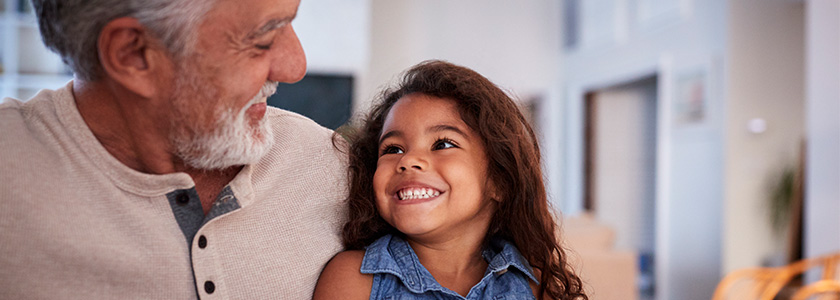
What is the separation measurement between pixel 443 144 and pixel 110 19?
2.08 ft

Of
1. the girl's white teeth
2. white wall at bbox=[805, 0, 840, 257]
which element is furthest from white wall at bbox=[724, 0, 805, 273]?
the girl's white teeth

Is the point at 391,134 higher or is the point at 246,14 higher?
the point at 246,14

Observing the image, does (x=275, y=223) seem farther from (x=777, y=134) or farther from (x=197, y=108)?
(x=777, y=134)

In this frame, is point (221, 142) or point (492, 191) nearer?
point (221, 142)

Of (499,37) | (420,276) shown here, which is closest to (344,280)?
(420,276)

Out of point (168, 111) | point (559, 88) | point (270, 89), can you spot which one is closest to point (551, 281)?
point (270, 89)

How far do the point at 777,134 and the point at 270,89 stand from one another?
211 inches

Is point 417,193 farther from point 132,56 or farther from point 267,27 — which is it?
point 132,56

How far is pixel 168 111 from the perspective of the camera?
1.09m

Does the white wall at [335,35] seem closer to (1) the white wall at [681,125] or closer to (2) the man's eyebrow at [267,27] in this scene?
(1) the white wall at [681,125]

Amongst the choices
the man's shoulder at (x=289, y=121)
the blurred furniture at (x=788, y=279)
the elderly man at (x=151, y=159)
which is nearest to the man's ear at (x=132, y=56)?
the elderly man at (x=151, y=159)

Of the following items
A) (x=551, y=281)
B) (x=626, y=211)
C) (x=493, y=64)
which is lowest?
(x=626, y=211)

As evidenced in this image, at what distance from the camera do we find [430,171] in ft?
4.01

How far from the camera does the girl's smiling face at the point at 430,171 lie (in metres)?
1.21
